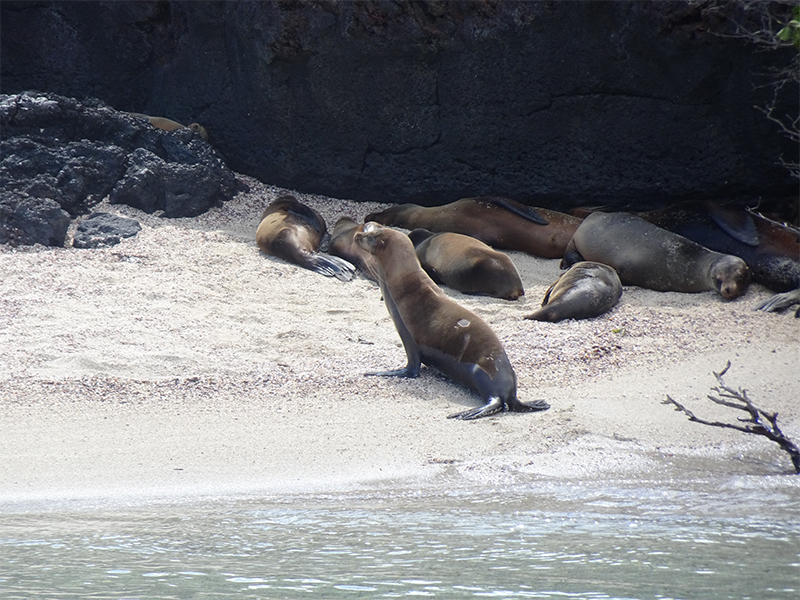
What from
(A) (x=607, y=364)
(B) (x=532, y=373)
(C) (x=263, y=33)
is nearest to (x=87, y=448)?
(B) (x=532, y=373)

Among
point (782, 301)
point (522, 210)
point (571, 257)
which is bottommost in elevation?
point (782, 301)

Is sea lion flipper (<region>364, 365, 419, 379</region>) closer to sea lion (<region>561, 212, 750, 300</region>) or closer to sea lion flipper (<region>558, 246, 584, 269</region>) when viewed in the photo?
sea lion (<region>561, 212, 750, 300</region>)

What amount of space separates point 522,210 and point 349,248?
62.4 inches

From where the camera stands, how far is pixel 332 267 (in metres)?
7.41

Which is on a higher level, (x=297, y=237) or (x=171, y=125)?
(x=171, y=125)

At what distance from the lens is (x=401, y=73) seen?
8.66m

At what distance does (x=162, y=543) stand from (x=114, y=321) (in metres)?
2.90

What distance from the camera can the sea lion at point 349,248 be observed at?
7.44 metres

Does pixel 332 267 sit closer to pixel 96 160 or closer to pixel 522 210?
pixel 522 210

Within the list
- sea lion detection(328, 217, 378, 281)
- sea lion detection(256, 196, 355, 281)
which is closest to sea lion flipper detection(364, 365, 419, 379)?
sea lion detection(328, 217, 378, 281)

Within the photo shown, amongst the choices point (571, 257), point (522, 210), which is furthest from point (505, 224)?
point (571, 257)

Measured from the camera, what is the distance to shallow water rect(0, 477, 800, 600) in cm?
257

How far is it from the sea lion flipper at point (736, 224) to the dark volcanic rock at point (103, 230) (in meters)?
4.75

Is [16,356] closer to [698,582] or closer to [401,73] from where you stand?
[698,582]
